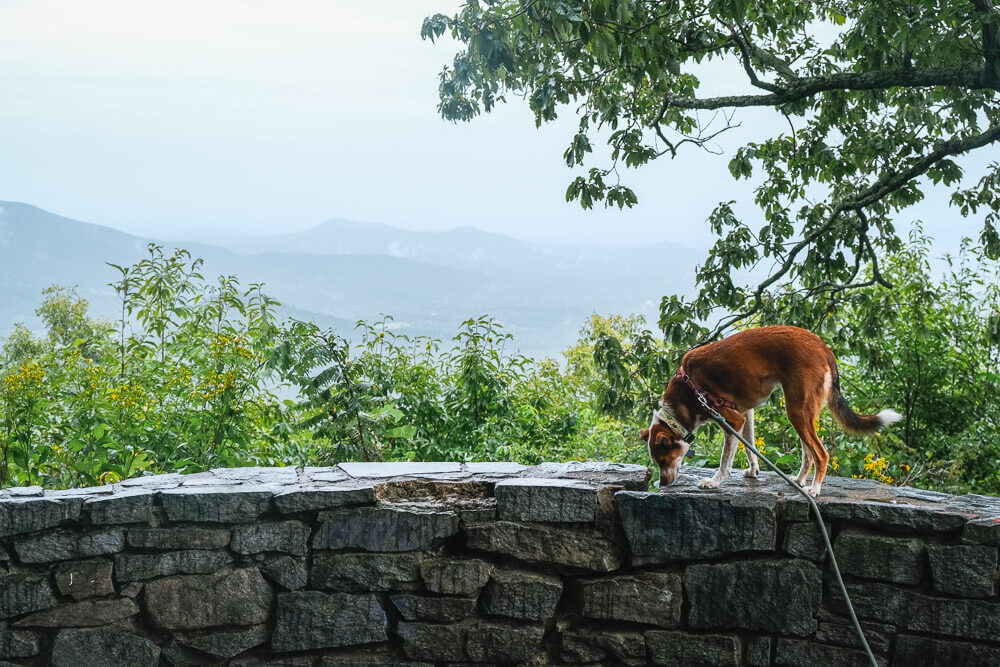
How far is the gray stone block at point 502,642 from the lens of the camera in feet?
11.1

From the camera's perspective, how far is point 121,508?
335 centimetres

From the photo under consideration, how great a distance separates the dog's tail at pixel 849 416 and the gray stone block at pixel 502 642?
4.93 ft

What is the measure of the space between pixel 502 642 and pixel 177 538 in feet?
4.66

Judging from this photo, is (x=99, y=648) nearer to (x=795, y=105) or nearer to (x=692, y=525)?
(x=692, y=525)

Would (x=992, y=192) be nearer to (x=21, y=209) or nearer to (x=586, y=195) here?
(x=586, y=195)

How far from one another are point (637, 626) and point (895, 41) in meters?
3.60

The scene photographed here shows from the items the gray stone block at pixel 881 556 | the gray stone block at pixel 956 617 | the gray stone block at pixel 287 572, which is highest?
the gray stone block at pixel 881 556

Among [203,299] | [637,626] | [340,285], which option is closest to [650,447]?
[637,626]

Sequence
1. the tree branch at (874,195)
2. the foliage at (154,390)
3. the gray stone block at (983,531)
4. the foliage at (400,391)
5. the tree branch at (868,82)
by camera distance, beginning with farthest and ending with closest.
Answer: the tree branch at (874,195) < the tree branch at (868,82) < the foliage at (400,391) < the foliage at (154,390) < the gray stone block at (983,531)

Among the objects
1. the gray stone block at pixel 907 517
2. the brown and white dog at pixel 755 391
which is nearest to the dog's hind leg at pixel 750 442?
the brown and white dog at pixel 755 391

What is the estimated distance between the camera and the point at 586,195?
18.2ft

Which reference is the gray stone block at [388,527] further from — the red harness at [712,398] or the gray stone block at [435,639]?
the red harness at [712,398]

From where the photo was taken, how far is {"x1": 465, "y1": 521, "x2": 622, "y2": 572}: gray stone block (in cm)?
334

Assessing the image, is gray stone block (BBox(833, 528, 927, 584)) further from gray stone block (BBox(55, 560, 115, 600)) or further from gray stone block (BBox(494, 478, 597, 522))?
gray stone block (BBox(55, 560, 115, 600))
